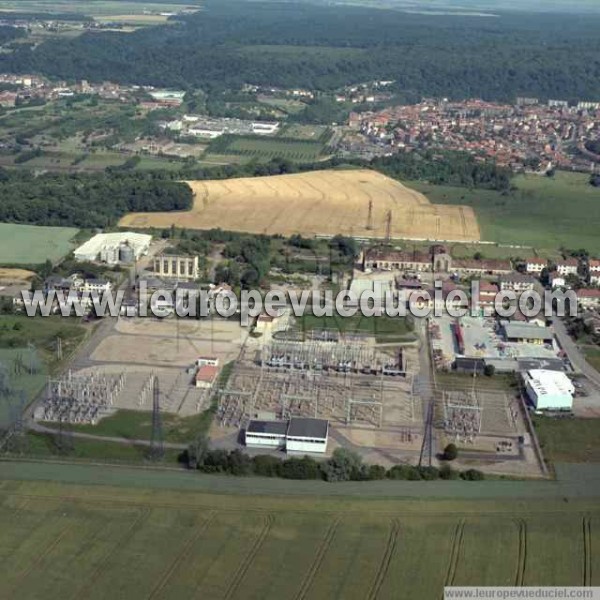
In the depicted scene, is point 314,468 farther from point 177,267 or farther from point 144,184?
point 144,184

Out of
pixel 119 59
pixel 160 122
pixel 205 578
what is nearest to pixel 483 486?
pixel 205 578

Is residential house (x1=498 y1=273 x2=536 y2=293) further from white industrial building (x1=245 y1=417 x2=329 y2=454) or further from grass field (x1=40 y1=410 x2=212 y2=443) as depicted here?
grass field (x1=40 y1=410 x2=212 y2=443)

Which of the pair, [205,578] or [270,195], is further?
[270,195]

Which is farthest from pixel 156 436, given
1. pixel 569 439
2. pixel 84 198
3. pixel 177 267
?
pixel 84 198

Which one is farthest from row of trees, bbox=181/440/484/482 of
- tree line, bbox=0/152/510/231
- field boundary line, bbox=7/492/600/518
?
tree line, bbox=0/152/510/231

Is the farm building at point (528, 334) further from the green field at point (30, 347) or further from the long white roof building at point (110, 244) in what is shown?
the long white roof building at point (110, 244)

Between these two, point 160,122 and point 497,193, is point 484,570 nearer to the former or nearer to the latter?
point 497,193
